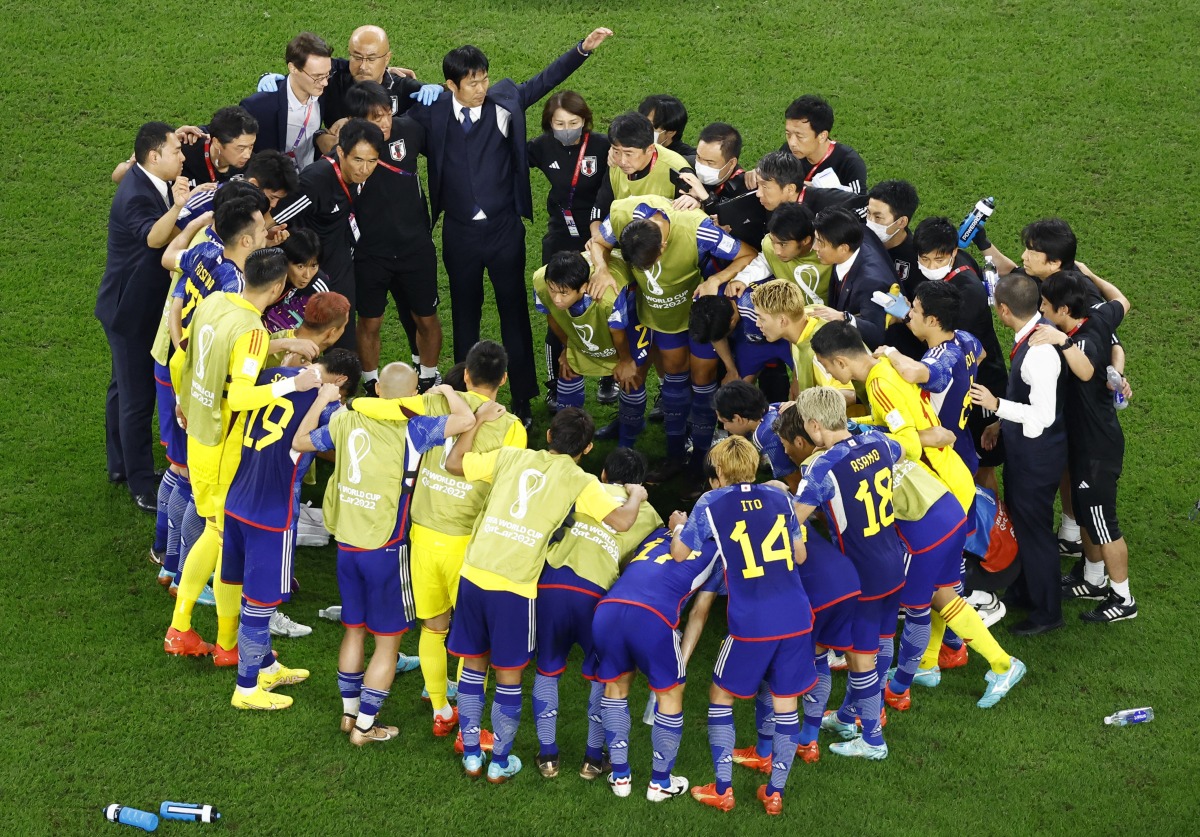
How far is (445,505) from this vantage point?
579 cm

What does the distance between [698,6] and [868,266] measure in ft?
21.3

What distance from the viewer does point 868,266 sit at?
22.7 ft

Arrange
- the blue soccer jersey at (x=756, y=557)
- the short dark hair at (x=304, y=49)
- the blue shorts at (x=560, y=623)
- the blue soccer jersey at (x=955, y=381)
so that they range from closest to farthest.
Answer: the blue soccer jersey at (x=756, y=557)
the blue shorts at (x=560, y=623)
the blue soccer jersey at (x=955, y=381)
the short dark hair at (x=304, y=49)

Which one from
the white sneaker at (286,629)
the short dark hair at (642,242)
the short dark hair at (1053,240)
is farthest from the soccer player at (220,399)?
the short dark hair at (1053,240)

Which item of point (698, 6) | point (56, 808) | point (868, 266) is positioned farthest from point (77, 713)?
point (698, 6)

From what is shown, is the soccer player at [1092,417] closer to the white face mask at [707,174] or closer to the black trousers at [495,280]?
the white face mask at [707,174]

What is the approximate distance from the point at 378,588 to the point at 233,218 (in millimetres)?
1989

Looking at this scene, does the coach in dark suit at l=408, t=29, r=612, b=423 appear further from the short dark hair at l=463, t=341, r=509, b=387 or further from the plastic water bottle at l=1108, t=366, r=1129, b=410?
the plastic water bottle at l=1108, t=366, r=1129, b=410

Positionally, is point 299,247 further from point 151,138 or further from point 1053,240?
point 1053,240

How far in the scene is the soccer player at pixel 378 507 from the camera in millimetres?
5742

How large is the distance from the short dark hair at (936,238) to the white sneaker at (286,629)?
381 cm

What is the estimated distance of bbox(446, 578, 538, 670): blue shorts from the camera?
18.1ft

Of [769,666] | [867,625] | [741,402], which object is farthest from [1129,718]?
[741,402]

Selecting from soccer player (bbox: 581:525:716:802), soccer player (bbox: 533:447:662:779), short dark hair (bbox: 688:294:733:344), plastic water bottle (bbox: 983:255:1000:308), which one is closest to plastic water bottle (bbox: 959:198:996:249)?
plastic water bottle (bbox: 983:255:1000:308)
